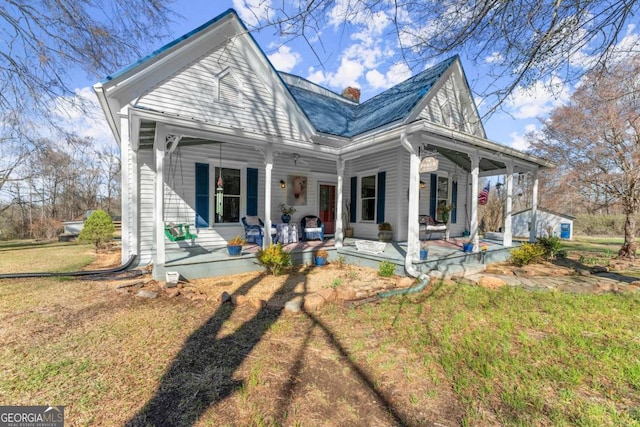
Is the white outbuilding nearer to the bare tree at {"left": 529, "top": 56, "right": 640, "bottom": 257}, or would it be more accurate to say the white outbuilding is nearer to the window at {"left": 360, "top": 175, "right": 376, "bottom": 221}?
the bare tree at {"left": 529, "top": 56, "right": 640, "bottom": 257}

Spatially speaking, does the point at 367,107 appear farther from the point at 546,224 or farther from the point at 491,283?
the point at 546,224

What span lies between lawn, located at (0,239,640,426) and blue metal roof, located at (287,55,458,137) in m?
5.88

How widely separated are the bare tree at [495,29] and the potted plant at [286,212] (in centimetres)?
545

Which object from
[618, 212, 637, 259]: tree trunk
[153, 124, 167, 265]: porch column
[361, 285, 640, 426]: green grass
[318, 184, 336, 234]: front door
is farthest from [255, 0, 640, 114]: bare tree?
[618, 212, 637, 259]: tree trunk

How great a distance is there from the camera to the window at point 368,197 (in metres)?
8.80

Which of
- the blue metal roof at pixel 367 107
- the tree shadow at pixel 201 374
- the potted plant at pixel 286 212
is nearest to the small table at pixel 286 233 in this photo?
the potted plant at pixel 286 212

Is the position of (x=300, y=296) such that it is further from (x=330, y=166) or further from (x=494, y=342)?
(x=330, y=166)

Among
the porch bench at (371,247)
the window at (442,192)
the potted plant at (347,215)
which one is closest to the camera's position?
the porch bench at (371,247)

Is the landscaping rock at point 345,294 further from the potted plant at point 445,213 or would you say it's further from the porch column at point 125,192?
the potted plant at point 445,213

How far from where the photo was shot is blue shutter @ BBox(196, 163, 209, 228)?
6887 millimetres

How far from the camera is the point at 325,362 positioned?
2523 mm

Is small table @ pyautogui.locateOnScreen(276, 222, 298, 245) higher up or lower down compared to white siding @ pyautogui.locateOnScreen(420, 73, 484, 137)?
lower down

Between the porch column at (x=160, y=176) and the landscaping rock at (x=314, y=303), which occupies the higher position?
the porch column at (x=160, y=176)

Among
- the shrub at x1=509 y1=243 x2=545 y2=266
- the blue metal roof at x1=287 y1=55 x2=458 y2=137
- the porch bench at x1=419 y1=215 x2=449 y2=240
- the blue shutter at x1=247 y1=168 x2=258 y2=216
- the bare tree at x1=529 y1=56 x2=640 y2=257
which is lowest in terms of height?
the shrub at x1=509 y1=243 x2=545 y2=266
